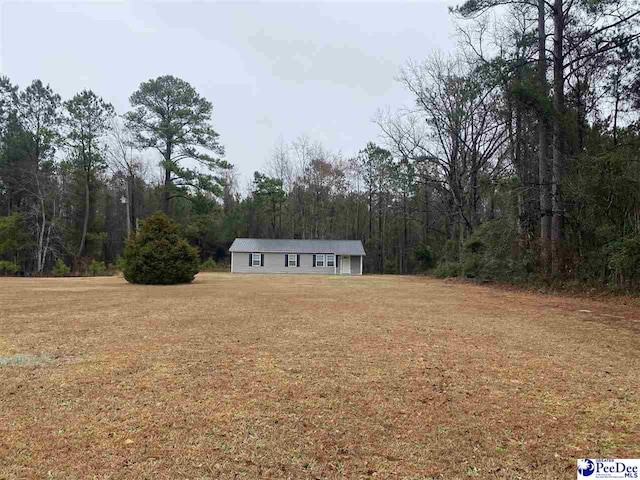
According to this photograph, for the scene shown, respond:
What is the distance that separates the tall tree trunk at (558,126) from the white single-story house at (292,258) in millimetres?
18794

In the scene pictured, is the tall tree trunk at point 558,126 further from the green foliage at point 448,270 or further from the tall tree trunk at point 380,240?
the tall tree trunk at point 380,240

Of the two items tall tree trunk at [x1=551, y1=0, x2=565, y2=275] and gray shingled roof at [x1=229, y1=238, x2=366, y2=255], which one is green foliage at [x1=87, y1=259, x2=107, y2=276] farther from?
tall tree trunk at [x1=551, y1=0, x2=565, y2=275]

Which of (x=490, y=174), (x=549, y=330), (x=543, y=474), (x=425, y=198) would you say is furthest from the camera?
(x=425, y=198)

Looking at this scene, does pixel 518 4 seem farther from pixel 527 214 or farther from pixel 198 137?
pixel 198 137

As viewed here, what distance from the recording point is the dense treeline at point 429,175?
44.7 feet

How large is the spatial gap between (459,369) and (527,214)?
1512 cm

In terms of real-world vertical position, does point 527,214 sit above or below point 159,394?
above

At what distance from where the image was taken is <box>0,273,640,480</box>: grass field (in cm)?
246

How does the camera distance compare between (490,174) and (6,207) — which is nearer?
(490,174)

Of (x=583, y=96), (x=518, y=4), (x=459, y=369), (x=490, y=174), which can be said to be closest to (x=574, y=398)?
(x=459, y=369)

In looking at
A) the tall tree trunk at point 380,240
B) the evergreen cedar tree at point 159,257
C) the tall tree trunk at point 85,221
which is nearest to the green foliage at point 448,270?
the tall tree trunk at point 380,240

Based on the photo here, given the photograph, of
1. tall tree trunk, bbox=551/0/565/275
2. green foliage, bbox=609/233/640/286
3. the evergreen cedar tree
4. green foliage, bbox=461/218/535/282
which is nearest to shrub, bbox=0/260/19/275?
the evergreen cedar tree

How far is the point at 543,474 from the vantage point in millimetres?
2340

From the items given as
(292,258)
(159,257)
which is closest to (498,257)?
(159,257)
